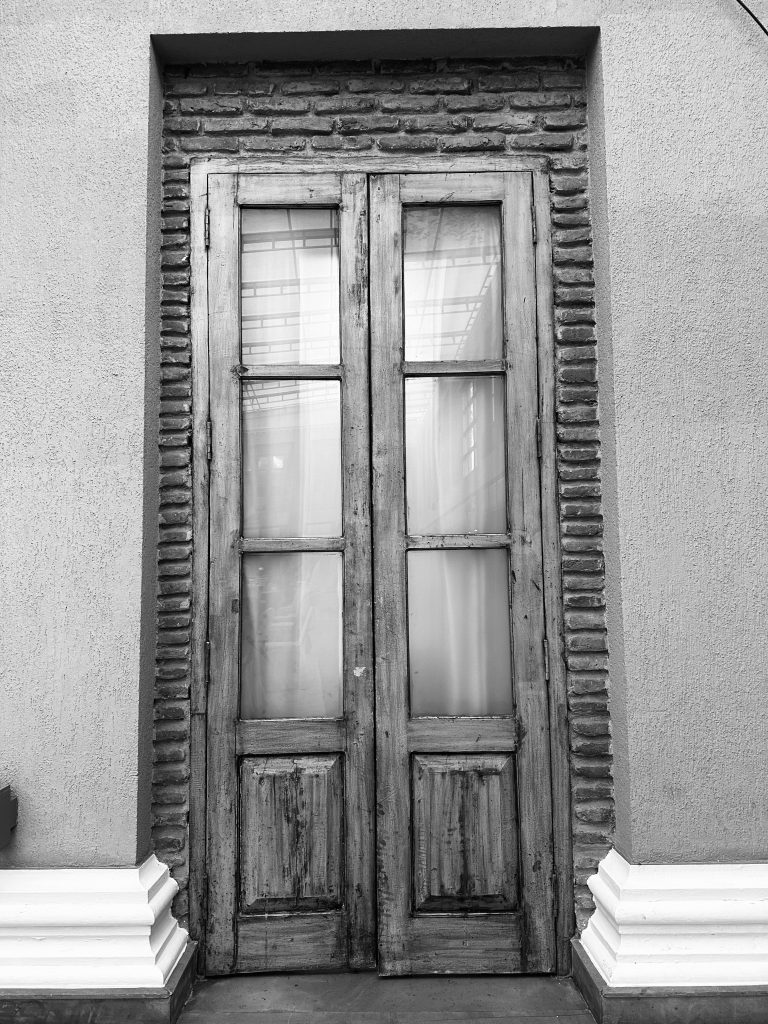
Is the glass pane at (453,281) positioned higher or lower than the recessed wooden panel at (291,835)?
higher

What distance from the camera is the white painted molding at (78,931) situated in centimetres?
247

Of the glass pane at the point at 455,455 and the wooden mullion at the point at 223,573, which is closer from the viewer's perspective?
the wooden mullion at the point at 223,573

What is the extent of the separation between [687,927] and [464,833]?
2.64 feet

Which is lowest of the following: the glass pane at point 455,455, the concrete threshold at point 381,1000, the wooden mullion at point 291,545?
the concrete threshold at point 381,1000

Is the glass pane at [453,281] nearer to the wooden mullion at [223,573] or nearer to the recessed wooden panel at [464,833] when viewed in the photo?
the wooden mullion at [223,573]

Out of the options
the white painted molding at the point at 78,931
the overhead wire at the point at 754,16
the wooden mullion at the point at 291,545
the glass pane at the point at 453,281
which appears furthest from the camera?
the glass pane at the point at 453,281

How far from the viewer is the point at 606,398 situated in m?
2.81

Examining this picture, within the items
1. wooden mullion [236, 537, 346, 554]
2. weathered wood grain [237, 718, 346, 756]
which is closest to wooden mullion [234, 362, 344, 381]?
wooden mullion [236, 537, 346, 554]

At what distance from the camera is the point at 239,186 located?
2941 millimetres

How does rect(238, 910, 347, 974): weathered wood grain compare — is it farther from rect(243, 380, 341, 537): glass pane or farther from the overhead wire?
the overhead wire

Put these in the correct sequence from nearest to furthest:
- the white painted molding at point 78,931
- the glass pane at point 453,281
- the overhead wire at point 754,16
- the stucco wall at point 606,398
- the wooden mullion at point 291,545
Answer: the white painted molding at point 78,931, the stucco wall at point 606,398, the overhead wire at point 754,16, the wooden mullion at point 291,545, the glass pane at point 453,281

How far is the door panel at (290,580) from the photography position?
278 cm

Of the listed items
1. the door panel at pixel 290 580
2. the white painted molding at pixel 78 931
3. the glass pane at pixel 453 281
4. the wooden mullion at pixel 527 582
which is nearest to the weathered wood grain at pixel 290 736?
the door panel at pixel 290 580

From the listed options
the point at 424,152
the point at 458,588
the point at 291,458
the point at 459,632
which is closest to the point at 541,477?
the point at 458,588
